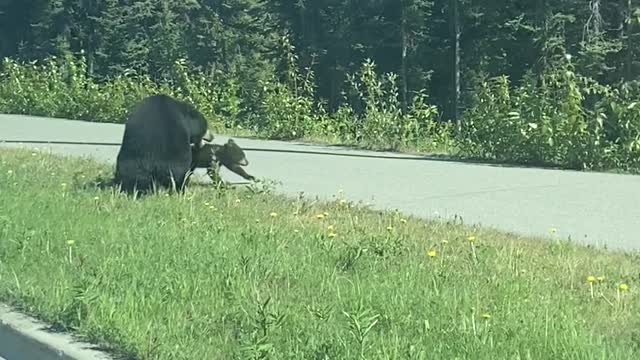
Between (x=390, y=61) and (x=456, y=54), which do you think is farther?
(x=390, y=61)

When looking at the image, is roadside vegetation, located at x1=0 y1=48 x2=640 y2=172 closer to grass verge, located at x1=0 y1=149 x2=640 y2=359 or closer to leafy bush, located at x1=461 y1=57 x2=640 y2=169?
leafy bush, located at x1=461 y1=57 x2=640 y2=169

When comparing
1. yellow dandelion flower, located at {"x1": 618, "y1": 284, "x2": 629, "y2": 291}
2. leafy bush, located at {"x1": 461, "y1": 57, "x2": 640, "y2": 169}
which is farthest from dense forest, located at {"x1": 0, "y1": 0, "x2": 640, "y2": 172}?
yellow dandelion flower, located at {"x1": 618, "y1": 284, "x2": 629, "y2": 291}

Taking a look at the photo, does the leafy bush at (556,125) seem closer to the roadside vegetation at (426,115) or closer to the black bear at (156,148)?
the roadside vegetation at (426,115)

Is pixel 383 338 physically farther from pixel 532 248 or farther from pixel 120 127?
pixel 120 127

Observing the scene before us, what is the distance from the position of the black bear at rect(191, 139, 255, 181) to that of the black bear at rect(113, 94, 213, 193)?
47 centimetres

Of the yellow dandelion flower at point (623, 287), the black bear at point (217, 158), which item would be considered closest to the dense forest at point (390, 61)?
the black bear at point (217, 158)

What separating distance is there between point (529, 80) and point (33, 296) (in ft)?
37.7

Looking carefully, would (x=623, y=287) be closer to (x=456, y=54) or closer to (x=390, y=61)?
(x=456, y=54)

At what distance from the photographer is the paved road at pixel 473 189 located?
9.90 meters

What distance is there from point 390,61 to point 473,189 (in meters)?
47.4

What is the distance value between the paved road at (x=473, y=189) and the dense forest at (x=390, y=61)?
967mm

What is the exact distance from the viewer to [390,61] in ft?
194

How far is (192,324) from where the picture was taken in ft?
19.6

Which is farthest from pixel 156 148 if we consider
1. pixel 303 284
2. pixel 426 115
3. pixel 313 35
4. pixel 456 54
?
pixel 313 35
